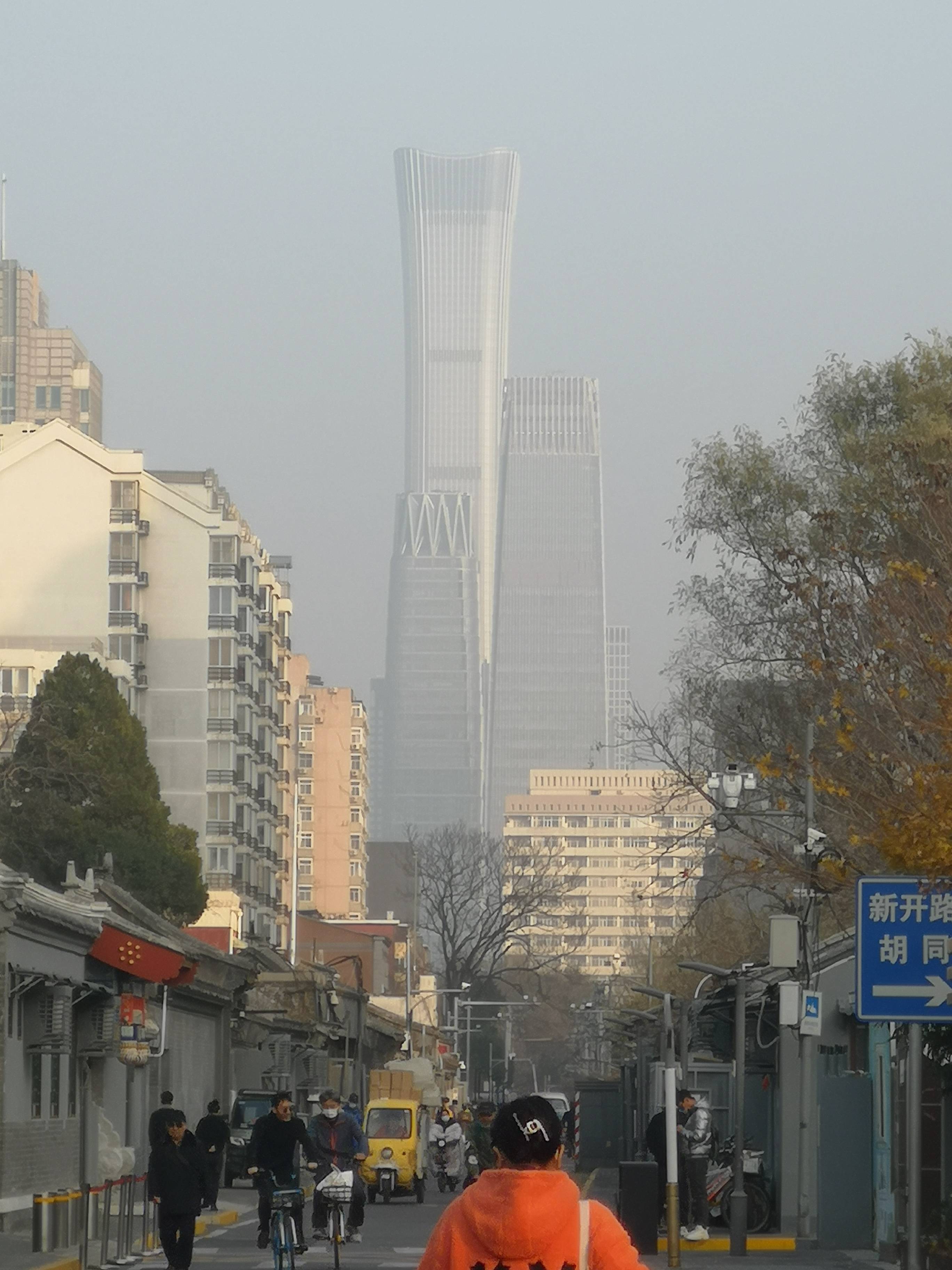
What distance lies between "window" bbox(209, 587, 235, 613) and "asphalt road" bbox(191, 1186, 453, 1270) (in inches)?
2422

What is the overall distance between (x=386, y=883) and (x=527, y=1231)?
601 feet

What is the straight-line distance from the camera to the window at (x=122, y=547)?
96000 mm

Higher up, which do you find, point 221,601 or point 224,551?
point 224,551

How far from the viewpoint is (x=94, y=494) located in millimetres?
96250

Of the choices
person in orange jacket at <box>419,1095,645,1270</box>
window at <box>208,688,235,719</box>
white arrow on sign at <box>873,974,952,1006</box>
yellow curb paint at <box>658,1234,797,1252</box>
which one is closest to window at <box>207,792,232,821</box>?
window at <box>208,688,235,719</box>

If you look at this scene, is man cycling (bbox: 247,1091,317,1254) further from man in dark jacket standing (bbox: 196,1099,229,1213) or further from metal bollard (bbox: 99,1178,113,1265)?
man in dark jacket standing (bbox: 196,1099,229,1213)

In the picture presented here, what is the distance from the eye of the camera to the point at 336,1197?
901 inches

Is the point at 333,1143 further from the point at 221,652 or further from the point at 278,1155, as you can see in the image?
the point at 221,652

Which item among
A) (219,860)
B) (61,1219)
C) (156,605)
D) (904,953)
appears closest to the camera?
(904,953)

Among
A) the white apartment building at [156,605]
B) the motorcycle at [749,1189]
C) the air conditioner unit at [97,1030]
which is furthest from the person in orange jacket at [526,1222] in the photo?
the white apartment building at [156,605]

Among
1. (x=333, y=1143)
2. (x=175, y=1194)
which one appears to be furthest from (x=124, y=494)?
(x=175, y=1194)

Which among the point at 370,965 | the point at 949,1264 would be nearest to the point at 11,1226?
the point at 949,1264

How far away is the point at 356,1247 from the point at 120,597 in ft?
235

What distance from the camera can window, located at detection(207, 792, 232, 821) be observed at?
9906 centimetres
